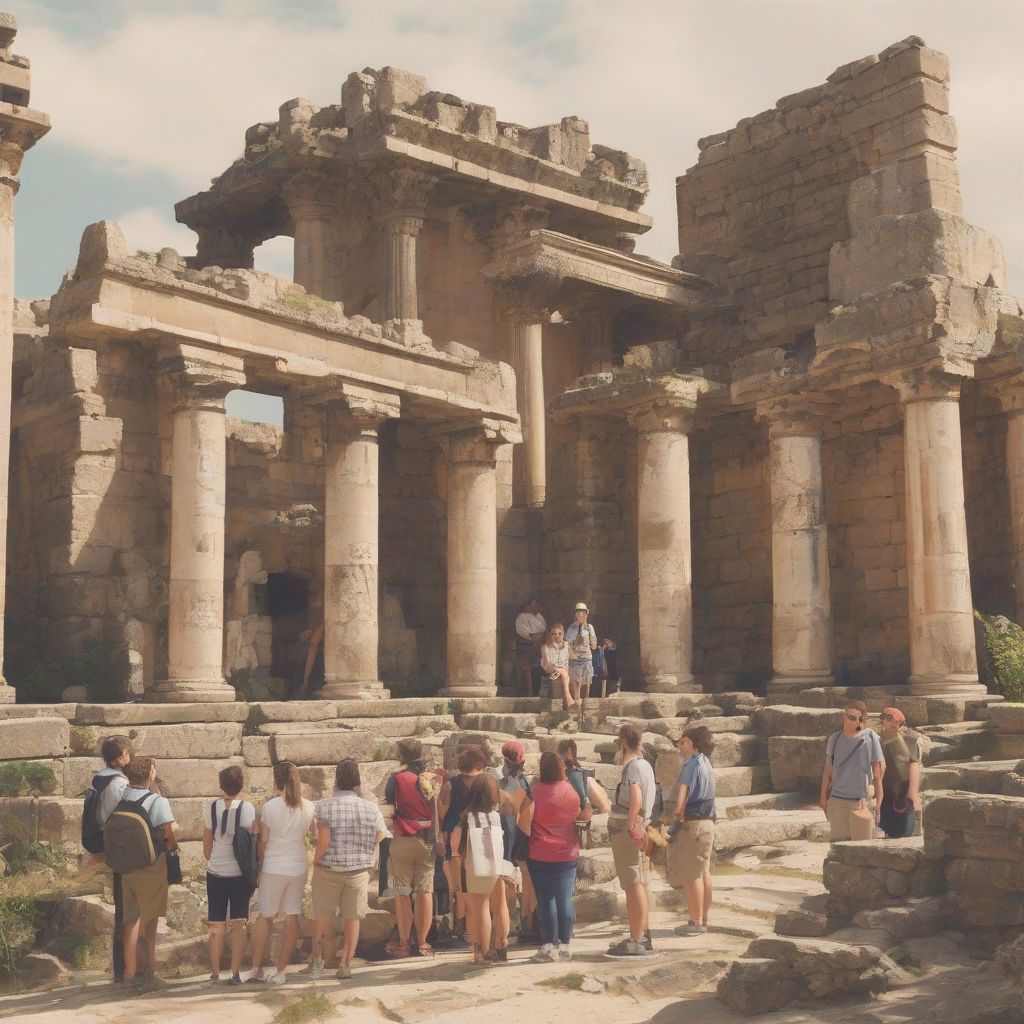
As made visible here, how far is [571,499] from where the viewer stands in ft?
→ 82.9

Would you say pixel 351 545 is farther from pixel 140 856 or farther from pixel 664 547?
pixel 140 856

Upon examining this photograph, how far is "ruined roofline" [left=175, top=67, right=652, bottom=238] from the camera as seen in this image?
85.9 ft

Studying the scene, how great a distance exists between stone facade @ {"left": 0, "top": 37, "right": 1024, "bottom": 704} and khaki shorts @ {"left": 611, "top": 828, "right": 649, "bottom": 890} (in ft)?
27.6

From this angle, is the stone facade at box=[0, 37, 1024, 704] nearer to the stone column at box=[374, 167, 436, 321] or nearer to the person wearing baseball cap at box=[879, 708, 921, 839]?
the stone column at box=[374, 167, 436, 321]

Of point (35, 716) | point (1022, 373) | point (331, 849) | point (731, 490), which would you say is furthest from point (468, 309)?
point (331, 849)

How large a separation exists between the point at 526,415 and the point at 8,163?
12.6 m

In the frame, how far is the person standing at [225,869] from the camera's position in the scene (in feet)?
34.4

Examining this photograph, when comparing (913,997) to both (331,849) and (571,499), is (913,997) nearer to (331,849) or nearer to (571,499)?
(331,849)

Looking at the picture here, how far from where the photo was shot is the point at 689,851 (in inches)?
431

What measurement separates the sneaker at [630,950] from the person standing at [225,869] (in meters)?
2.67

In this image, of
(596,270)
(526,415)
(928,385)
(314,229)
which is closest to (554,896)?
(928,385)

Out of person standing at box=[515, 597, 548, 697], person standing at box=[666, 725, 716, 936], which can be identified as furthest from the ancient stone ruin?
person standing at box=[515, 597, 548, 697]

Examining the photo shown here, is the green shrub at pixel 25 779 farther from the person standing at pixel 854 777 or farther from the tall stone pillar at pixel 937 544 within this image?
the tall stone pillar at pixel 937 544

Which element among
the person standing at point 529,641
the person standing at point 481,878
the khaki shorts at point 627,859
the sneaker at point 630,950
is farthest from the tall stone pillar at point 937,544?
the person standing at point 481,878
